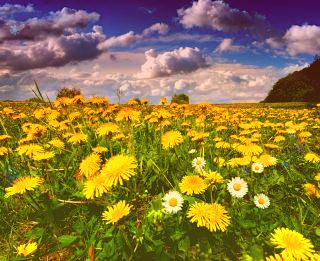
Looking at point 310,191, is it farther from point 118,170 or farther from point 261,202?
point 118,170

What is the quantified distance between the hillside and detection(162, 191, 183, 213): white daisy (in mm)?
32556

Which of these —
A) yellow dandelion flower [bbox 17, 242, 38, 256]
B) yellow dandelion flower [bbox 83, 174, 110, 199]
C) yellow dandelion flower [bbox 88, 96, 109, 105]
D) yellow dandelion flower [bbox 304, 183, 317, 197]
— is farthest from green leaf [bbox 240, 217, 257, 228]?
yellow dandelion flower [bbox 88, 96, 109, 105]

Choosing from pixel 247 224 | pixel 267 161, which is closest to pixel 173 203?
pixel 247 224

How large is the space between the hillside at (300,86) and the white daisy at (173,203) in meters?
32.6

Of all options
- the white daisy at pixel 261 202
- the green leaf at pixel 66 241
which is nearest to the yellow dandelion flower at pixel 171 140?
the white daisy at pixel 261 202

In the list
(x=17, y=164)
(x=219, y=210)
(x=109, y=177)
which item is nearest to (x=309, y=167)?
(x=219, y=210)

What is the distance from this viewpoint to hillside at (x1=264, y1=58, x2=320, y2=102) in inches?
1283

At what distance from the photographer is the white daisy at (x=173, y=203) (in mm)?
2121

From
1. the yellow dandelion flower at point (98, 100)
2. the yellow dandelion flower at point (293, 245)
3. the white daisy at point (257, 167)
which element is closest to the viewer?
the yellow dandelion flower at point (293, 245)

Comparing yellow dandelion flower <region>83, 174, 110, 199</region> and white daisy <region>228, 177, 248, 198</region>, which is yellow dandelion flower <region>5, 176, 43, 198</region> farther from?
white daisy <region>228, 177, 248, 198</region>

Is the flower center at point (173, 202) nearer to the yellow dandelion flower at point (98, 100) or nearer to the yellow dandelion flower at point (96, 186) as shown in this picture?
the yellow dandelion flower at point (96, 186)

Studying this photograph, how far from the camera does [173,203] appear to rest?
7.11 ft

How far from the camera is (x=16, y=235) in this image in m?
2.56

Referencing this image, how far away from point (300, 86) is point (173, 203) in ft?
118
